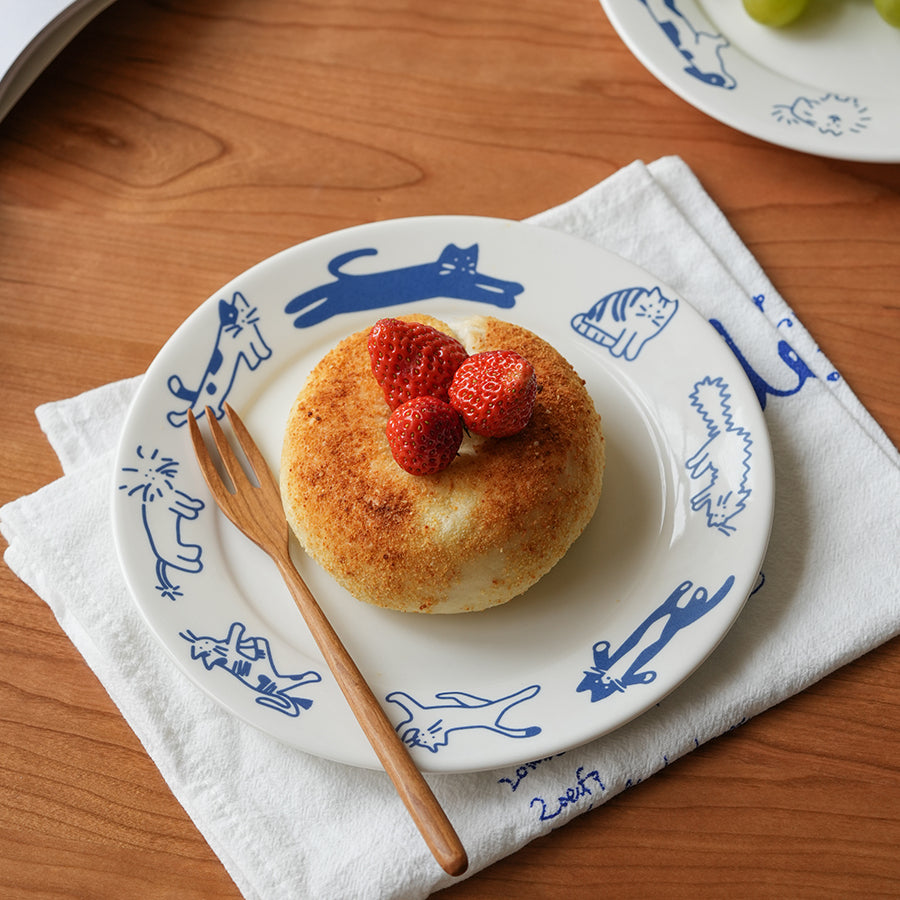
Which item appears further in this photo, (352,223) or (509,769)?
(352,223)

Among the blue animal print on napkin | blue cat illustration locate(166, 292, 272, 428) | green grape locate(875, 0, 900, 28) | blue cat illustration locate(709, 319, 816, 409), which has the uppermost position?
green grape locate(875, 0, 900, 28)

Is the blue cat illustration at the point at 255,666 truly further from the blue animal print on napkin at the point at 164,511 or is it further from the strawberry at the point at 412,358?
the strawberry at the point at 412,358

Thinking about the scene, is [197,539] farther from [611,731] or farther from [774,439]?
[774,439]

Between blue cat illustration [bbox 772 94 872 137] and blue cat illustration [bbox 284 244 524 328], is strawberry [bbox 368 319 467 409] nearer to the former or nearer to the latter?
blue cat illustration [bbox 284 244 524 328]

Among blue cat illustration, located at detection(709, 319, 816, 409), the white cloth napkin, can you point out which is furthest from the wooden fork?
blue cat illustration, located at detection(709, 319, 816, 409)

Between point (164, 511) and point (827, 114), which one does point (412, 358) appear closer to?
point (164, 511)

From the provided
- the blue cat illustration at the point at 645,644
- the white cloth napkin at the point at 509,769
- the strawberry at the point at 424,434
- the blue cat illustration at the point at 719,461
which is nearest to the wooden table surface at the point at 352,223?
the white cloth napkin at the point at 509,769

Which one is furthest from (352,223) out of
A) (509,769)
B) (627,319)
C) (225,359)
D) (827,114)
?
(509,769)

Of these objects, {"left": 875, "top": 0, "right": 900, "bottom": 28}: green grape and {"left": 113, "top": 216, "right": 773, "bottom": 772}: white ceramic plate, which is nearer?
{"left": 113, "top": 216, "right": 773, "bottom": 772}: white ceramic plate
